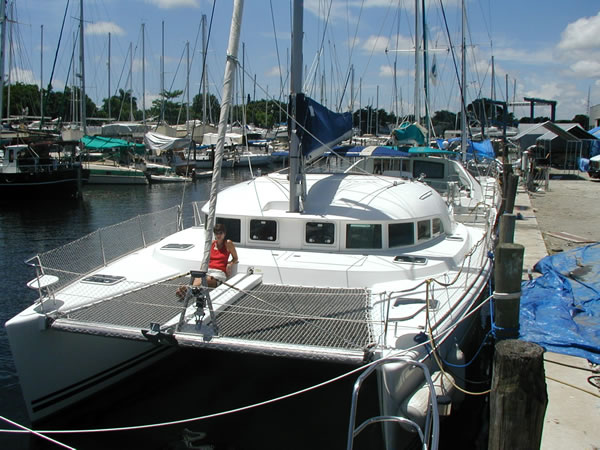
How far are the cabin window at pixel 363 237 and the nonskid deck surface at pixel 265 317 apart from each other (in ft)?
4.42

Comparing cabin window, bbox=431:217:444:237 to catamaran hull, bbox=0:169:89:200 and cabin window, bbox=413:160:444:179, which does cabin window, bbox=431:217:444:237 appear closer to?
cabin window, bbox=413:160:444:179

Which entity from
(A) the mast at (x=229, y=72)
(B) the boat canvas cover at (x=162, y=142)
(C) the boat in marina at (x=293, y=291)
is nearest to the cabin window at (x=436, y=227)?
(C) the boat in marina at (x=293, y=291)

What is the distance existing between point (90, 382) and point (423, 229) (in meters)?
5.85

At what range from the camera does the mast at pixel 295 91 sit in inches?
362

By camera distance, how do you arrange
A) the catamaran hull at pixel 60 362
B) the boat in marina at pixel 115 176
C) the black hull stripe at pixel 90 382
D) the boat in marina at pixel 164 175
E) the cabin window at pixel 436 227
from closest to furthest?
1. the catamaran hull at pixel 60 362
2. the black hull stripe at pixel 90 382
3. the cabin window at pixel 436 227
4. the boat in marina at pixel 115 176
5. the boat in marina at pixel 164 175

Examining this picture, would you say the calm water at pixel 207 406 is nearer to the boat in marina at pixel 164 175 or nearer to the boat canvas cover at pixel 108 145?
the boat in marina at pixel 164 175

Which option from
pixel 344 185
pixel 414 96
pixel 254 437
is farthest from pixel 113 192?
pixel 254 437

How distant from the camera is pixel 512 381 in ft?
15.1

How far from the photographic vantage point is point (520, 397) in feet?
15.0

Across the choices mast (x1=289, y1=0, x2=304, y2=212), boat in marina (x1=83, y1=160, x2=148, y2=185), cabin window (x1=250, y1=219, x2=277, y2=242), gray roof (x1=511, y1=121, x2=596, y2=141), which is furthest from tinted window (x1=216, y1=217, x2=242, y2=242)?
gray roof (x1=511, y1=121, x2=596, y2=141)

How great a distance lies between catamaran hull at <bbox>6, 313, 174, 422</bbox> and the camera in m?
6.99

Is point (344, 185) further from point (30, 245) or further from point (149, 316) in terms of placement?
point (30, 245)

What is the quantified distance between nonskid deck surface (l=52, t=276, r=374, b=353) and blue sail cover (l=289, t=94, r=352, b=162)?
289 centimetres

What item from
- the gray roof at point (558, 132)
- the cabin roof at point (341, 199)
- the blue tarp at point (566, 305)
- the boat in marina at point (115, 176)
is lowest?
the blue tarp at point (566, 305)
